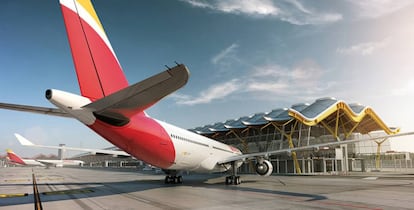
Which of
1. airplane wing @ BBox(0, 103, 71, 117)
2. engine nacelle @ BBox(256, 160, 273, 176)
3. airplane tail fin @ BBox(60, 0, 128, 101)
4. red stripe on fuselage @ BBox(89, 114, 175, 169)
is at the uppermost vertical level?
airplane tail fin @ BBox(60, 0, 128, 101)

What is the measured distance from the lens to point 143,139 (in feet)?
42.3

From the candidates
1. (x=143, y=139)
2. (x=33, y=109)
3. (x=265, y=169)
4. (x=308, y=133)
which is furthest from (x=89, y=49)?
(x=308, y=133)

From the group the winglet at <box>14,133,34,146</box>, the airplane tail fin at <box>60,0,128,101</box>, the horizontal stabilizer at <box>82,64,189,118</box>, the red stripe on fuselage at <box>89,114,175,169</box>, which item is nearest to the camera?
the horizontal stabilizer at <box>82,64,189,118</box>

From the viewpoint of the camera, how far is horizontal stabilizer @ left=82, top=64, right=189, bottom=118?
6.71 metres

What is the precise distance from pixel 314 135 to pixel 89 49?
44302mm

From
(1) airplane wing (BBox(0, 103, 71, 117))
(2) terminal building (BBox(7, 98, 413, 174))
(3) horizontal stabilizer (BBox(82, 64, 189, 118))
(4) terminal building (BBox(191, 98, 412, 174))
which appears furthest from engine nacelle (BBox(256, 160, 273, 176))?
(4) terminal building (BBox(191, 98, 412, 174))

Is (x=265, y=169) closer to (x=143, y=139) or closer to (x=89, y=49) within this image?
(x=143, y=139)

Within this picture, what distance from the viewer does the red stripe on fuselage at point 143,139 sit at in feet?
37.3

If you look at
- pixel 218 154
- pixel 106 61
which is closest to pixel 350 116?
pixel 218 154

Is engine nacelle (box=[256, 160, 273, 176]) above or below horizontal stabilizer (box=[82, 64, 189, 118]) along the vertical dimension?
below

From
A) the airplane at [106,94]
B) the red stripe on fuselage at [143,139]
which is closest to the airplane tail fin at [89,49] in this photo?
the airplane at [106,94]

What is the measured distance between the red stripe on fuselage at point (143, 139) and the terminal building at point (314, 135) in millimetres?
20932

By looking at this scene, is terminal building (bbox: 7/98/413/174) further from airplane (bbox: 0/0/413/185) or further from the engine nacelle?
airplane (bbox: 0/0/413/185)

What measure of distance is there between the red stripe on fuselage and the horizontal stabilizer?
132 centimetres
